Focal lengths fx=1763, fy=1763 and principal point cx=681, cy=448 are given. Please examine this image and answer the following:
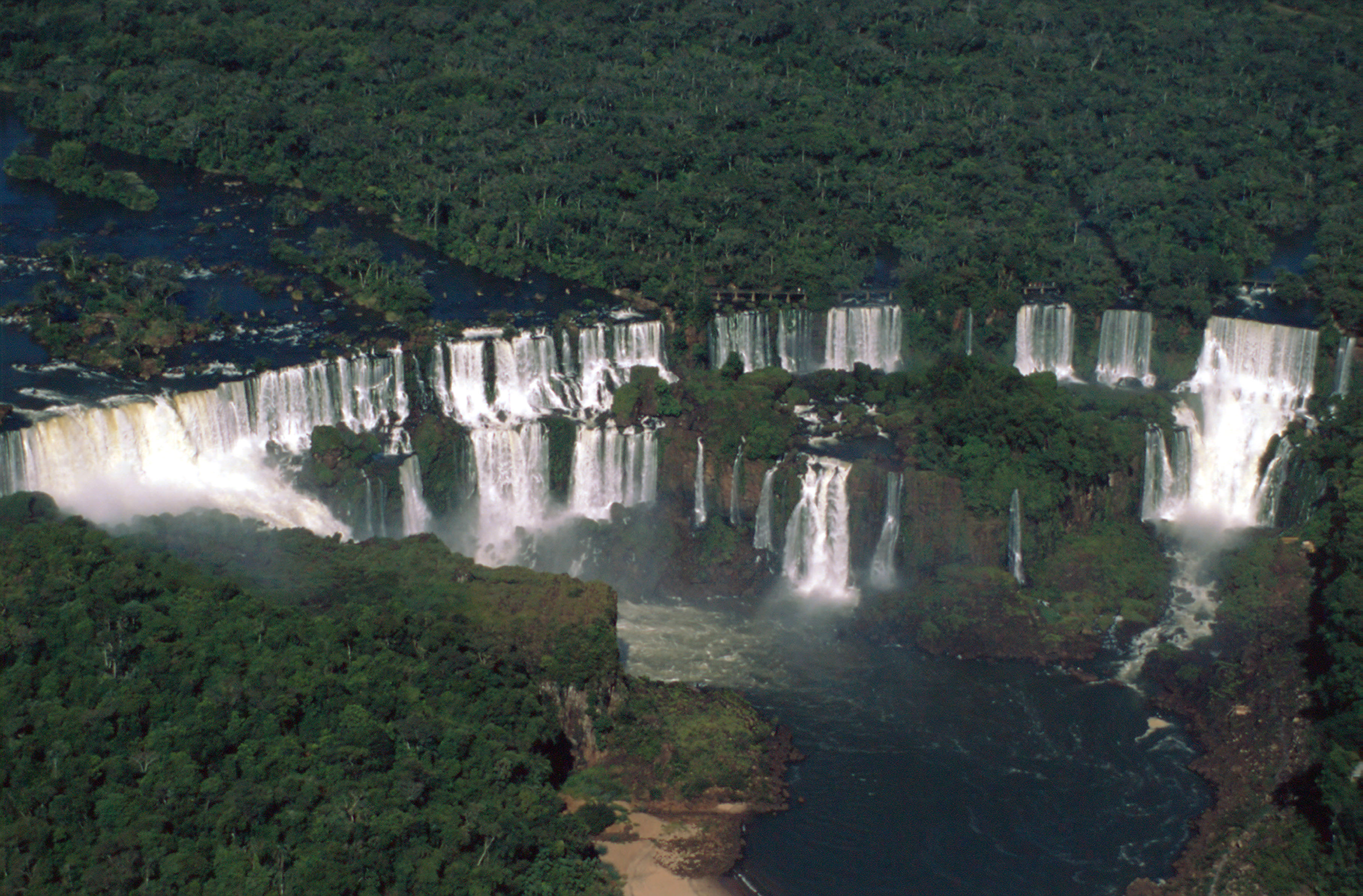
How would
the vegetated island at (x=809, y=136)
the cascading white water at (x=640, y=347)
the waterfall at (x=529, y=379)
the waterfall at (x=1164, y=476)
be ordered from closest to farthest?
the waterfall at (x=1164, y=476) → the waterfall at (x=529, y=379) → the cascading white water at (x=640, y=347) → the vegetated island at (x=809, y=136)

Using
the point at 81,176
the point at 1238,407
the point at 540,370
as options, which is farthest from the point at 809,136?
the point at 81,176

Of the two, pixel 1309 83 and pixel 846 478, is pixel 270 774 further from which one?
pixel 1309 83

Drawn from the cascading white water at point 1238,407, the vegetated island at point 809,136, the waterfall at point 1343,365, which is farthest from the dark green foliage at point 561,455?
the waterfall at point 1343,365

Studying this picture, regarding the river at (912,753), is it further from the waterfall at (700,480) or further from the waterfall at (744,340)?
the waterfall at (744,340)

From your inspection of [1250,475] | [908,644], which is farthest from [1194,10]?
[908,644]

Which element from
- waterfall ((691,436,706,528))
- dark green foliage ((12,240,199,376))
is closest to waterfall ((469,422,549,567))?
waterfall ((691,436,706,528))

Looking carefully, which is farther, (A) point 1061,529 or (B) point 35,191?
(B) point 35,191

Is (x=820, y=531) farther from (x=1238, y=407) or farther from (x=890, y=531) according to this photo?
(x=1238, y=407)
